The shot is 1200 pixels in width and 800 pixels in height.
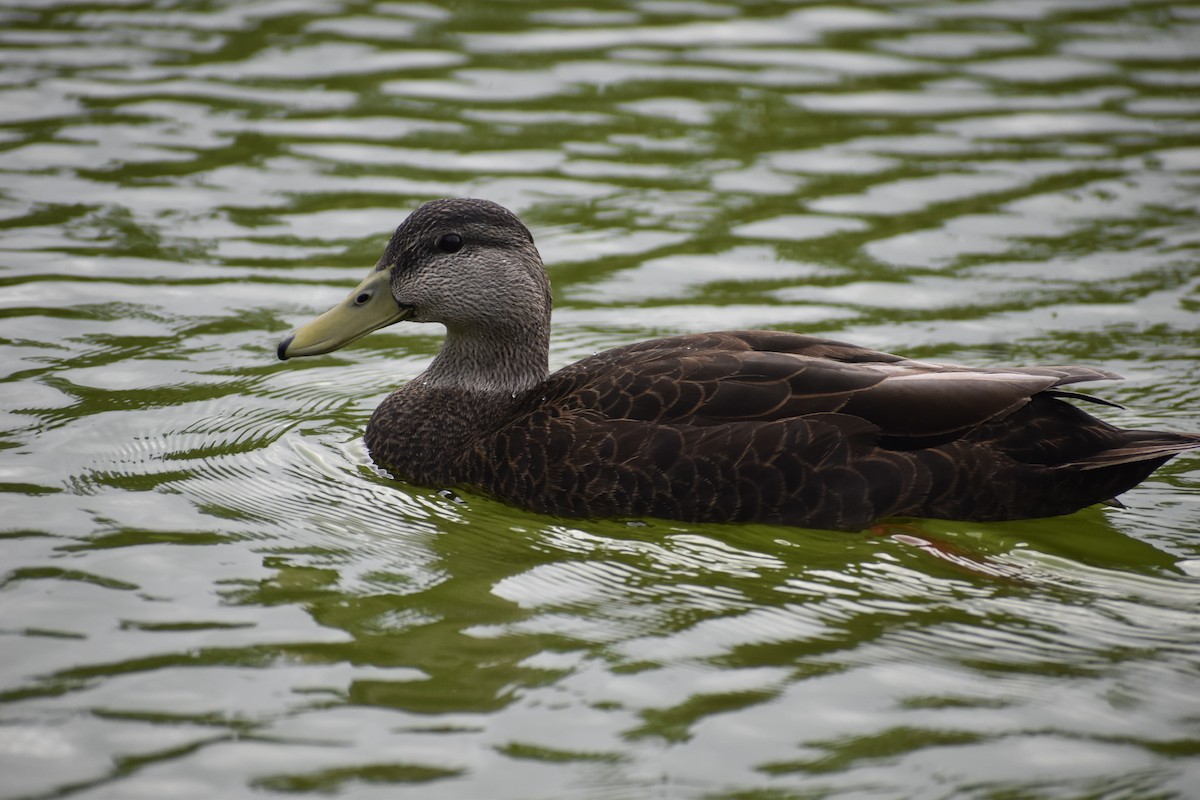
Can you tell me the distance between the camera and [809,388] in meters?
6.11

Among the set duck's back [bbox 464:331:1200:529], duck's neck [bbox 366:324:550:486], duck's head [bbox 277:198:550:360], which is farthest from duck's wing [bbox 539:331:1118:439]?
duck's head [bbox 277:198:550:360]

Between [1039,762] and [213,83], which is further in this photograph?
[213,83]

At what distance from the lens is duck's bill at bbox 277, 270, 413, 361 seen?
6.79 metres

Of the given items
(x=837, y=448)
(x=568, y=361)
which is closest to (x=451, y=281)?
(x=568, y=361)

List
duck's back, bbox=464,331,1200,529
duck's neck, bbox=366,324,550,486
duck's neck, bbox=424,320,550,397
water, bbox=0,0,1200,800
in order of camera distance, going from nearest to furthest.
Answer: water, bbox=0,0,1200,800 → duck's back, bbox=464,331,1200,529 → duck's neck, bbox=366,324,550,486 → duck's neck, bbox=424,320,550,397

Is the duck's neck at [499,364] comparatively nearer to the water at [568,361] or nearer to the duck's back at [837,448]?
the water at [568,361]

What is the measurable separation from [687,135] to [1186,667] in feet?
23.9

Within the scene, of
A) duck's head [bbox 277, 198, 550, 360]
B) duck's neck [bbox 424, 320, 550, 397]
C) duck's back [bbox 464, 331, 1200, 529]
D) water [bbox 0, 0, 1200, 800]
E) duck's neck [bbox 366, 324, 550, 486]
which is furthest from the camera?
duck's neck [bbox 424, 320, 550, 397]

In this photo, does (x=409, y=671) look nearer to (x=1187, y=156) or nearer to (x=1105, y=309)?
(x=1105, y=309)

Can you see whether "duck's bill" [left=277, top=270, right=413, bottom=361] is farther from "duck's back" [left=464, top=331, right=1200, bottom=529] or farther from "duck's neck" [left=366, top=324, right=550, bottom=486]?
"duck's back" [left=464, top=331, right=1200, bottom=529]

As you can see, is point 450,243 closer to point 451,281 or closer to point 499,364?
point 451,281

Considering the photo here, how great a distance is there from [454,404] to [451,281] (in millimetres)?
593

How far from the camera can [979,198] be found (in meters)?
10.3

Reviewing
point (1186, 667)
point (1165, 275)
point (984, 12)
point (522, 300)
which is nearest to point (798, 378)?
point (522, 300)
